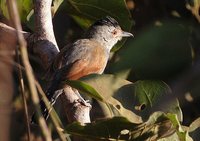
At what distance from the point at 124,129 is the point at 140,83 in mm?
489

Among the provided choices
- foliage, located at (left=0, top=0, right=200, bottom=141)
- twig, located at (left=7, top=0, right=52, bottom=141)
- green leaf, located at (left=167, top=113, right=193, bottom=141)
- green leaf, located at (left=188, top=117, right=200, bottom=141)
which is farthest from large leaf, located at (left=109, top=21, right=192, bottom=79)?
twig, located at (left=7, top=0, right=52, bottom=141)

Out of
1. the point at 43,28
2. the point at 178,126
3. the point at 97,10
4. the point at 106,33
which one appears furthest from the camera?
the point at 106,33

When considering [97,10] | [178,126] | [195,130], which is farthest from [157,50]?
Answer: [97,10]

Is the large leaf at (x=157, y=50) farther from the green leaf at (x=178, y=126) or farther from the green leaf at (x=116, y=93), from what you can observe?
the green leaf at (x=178, y=126)

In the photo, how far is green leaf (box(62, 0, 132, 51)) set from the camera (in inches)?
161

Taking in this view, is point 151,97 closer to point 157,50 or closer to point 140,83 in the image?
point 140,83

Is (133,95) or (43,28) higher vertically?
(43,28)

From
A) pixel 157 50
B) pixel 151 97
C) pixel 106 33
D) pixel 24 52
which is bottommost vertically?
pixel 106 33

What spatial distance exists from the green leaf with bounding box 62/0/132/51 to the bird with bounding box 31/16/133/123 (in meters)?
0.19

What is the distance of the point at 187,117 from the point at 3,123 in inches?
136

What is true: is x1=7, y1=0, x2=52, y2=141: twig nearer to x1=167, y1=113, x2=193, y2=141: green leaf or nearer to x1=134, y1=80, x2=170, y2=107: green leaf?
x1=167, y1=113, x2=193, y2=141: green leaf

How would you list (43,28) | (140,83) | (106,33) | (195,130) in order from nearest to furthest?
(140,83), (195,130), (43,28), (106,33)

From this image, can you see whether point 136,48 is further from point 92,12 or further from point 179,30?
point 92,12

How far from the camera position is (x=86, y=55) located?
471 cm
